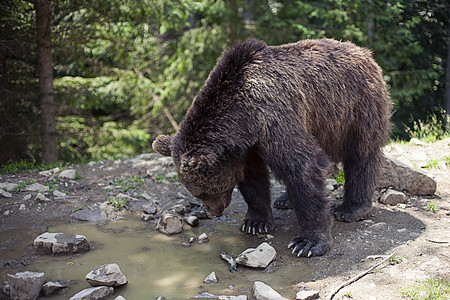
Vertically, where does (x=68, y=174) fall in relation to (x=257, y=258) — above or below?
above

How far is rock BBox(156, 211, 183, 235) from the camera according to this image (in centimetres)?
437

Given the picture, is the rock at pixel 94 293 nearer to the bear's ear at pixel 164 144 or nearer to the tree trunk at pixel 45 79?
the bear's ear at pixel 164 144

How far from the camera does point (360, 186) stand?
4.46m

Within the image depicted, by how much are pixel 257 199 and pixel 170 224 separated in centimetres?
102

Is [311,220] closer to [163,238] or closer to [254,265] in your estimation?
[254,265]

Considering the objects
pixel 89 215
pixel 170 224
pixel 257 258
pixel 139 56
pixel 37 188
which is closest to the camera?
pixel 257 258

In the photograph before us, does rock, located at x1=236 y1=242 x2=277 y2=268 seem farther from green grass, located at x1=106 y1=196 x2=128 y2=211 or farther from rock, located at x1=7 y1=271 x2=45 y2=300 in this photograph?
green grass, located at x1=106 y1=196 x2=128 y2=211

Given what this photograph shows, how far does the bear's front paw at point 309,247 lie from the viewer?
3.73 metres

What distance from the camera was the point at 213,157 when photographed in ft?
11.7

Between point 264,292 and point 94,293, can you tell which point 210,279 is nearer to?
point 264,292

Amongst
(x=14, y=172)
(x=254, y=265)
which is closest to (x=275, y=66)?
(x=254, y=265)

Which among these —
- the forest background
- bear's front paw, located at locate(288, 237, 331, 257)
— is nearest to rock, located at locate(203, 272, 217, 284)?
bear's front paw, located at locate(288, 237, 331, 257)

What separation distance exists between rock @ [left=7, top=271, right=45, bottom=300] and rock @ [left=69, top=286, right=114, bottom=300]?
1.06ft

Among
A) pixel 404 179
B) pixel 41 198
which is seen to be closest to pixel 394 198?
pixel 404 179
